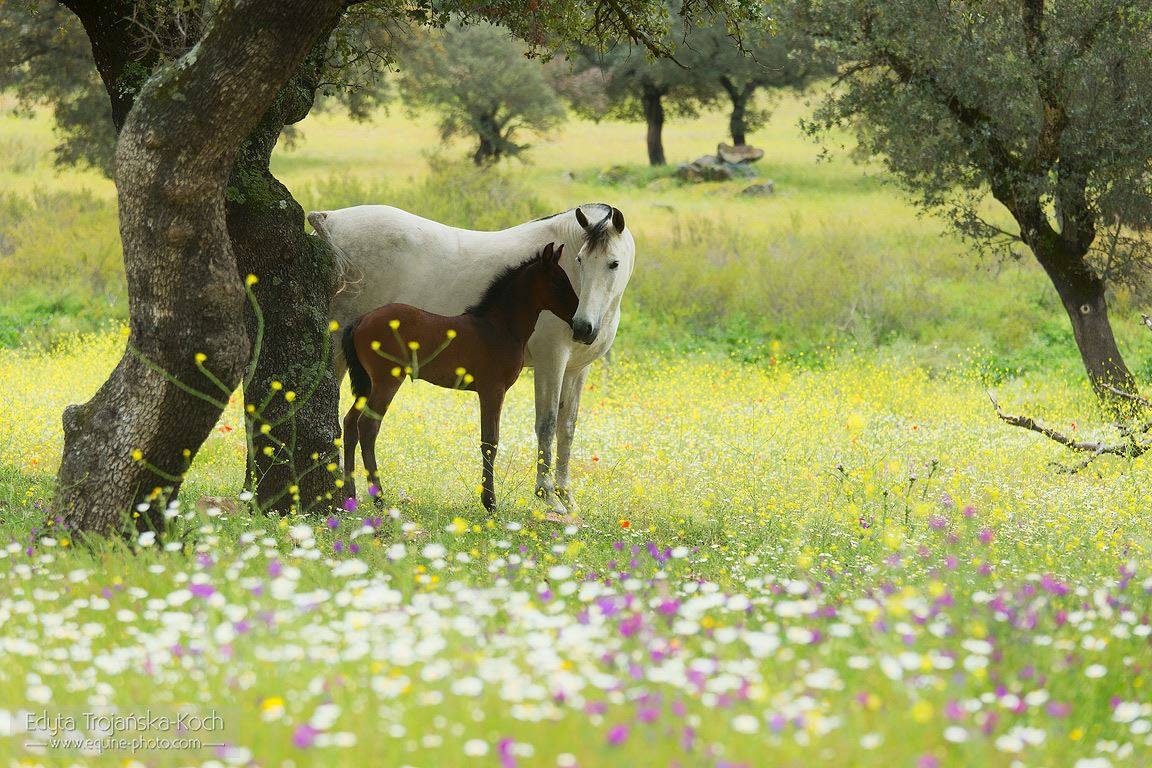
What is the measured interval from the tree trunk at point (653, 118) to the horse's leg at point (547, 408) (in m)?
36.9

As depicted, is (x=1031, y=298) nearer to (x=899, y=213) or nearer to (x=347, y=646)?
(x=899, y=213)

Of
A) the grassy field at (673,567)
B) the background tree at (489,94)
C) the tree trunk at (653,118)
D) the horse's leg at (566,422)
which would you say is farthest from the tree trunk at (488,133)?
the horse's leg at (566,422)

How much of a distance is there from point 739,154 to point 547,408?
36.1 metres

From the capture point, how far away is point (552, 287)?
9.33 meters

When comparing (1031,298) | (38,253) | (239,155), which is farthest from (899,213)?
(239,155)

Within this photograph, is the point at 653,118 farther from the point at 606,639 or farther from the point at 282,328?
the point at 606,639

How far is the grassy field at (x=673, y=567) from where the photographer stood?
355 centimetres

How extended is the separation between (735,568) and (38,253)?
63.7 ft

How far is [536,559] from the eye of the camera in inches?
315

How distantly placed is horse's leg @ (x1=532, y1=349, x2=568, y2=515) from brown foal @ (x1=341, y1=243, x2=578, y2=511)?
0.52 metres

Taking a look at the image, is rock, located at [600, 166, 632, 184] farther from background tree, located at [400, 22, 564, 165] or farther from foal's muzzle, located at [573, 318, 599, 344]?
foal's muzzle, located at [573, 318, 599, 344]

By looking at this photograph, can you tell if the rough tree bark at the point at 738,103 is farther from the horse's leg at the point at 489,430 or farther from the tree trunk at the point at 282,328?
the tree trunk at the point at 282,328

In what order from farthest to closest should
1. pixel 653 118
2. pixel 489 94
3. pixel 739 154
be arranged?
pixel 653 118
pixel 739 154
pixel 489 94

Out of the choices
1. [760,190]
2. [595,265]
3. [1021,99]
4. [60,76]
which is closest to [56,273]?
[60,76]
